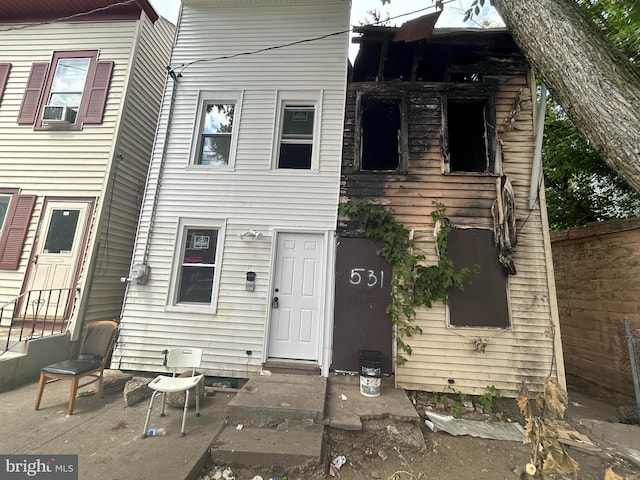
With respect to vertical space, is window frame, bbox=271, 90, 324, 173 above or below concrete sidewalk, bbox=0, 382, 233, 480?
above

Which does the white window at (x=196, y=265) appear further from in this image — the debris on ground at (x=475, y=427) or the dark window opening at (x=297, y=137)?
the debris on ground at (x=475, y=427)

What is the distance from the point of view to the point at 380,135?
20.4ft

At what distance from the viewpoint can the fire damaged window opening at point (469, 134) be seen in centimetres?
492

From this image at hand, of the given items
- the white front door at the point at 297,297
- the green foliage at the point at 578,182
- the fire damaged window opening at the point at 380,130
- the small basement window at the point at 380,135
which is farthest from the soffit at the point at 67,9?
the green foliage at the point at 578,182

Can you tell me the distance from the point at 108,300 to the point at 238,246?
306 centimetres

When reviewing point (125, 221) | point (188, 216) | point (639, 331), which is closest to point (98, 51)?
point (125, 221)

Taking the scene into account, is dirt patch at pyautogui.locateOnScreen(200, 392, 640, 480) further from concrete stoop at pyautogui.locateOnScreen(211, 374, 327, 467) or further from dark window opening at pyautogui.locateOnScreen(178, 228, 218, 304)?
dark window opening at pyautogui.locateOnScreen(178, 228, 218, 304)

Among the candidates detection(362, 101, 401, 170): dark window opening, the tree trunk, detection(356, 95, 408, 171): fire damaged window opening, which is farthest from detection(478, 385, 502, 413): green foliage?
detection(362, 101, 401, 170): dark window opening

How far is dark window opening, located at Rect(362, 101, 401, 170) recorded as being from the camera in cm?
586

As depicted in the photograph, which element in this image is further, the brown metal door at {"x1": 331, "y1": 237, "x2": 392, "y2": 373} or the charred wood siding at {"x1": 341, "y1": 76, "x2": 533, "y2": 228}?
the charred wood siding at {"x1": 341, "y1": 76, "x2": 533, "y2": 228}

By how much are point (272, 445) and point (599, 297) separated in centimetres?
621

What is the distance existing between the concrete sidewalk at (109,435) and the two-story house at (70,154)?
1.38 m

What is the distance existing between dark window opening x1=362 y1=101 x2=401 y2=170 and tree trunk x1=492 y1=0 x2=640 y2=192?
3438mm

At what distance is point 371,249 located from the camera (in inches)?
184
